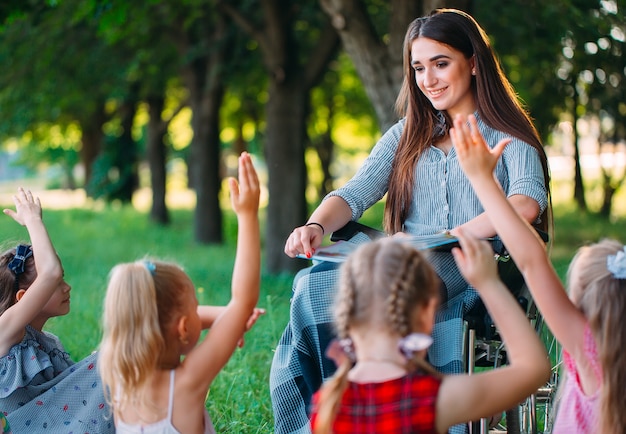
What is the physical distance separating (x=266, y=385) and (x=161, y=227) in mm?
14305

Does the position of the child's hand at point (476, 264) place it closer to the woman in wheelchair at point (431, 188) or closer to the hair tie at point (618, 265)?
the hair tie at point (618, 265)

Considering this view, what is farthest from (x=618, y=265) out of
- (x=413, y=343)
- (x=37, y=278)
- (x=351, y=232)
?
(x=37, y=278)

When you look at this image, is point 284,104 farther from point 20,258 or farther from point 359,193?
point 20,258

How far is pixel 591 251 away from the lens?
8.78 ft

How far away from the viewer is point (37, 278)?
125 inches

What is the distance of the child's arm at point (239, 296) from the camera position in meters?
2.72

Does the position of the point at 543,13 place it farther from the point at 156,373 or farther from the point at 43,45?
the point at 156,373

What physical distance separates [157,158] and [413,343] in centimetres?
1737

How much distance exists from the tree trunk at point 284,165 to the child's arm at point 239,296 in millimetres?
8572

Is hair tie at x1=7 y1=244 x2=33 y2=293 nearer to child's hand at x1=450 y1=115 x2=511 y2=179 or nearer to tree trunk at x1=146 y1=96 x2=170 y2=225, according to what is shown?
child's hand at x1=450 y1=115 x2=511 y2=179

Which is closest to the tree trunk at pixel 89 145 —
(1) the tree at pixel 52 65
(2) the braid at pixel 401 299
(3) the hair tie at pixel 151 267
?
(1) the tree at pixel 52 65

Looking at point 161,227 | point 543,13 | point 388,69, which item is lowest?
point 161,227

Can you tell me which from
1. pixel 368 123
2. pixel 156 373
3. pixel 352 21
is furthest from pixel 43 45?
pixel 368 123

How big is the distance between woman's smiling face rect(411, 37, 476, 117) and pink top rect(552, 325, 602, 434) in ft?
4.49
